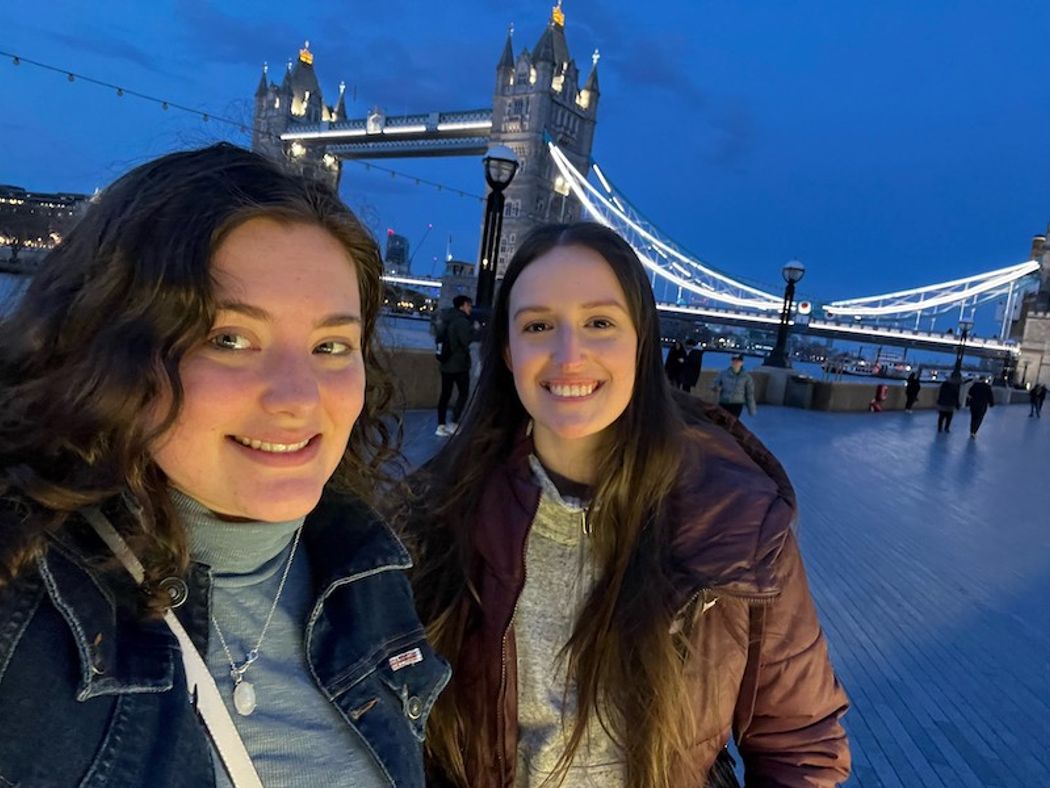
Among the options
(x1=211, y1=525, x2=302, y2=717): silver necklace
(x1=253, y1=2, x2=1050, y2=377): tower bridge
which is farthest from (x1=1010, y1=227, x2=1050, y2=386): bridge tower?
(x1=211, y1=525, x2=302, y2=717): silver necklace

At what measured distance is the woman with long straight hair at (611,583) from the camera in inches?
45.1

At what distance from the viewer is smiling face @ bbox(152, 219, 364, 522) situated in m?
0.78

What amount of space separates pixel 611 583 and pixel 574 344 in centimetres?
41

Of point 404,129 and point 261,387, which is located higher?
point 404,129

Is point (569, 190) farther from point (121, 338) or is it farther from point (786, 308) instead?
point (121, 338)

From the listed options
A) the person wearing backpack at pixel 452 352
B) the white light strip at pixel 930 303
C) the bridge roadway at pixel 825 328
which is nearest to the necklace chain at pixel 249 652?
the person wearing backpack at pixel 452 352

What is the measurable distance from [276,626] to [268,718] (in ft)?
0.36

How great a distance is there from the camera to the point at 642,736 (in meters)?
1.15

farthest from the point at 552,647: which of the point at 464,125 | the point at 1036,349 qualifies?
the point at 464,125

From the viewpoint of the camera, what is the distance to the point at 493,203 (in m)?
8.20

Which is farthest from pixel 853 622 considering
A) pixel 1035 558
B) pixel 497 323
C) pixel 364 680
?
pixel 364 680

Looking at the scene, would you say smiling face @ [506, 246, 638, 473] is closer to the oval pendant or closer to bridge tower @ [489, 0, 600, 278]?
the oval pendant

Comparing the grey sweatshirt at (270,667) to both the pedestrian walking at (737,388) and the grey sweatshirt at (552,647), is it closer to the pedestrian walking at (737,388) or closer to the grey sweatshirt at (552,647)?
the grey sweatshirt at (552,647)

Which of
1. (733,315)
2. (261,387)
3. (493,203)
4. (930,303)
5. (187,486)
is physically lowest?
(187,486)
